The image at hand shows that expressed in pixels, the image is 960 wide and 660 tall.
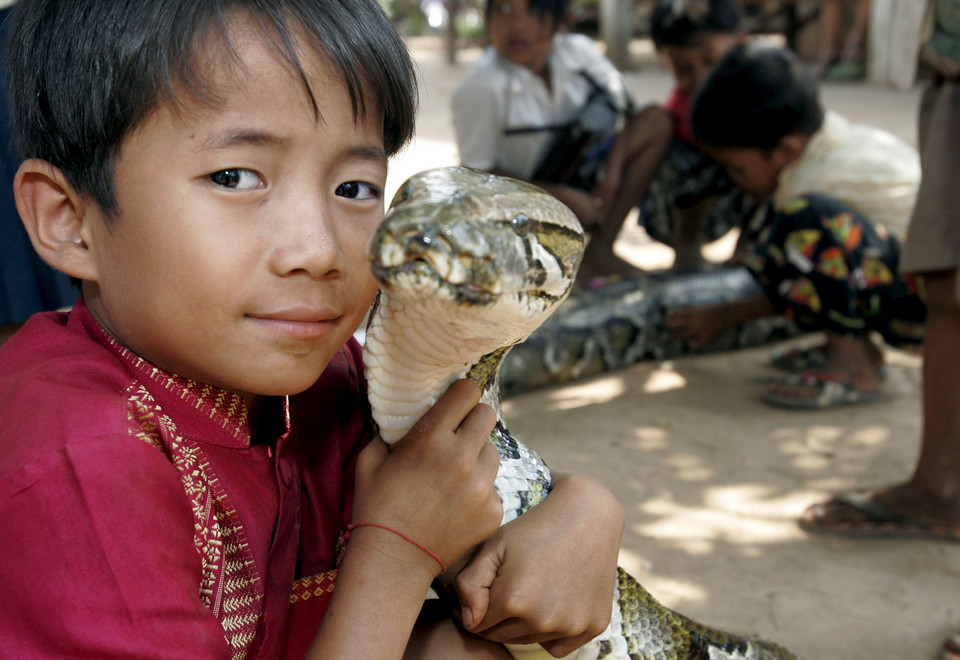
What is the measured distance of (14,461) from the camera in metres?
0.99

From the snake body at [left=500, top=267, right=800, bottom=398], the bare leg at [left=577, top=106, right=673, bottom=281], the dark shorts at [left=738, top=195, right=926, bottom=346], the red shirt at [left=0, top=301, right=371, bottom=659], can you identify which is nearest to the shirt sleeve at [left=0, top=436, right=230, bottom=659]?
the red shirt at [left=0, top=301, right=371, bottom=659]

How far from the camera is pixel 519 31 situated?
4.84 metres

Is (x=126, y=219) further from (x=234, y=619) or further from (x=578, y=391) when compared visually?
(x=578, y=391)

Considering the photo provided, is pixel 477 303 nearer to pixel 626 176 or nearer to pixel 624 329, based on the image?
pixel 624 329

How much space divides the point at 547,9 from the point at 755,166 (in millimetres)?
1502

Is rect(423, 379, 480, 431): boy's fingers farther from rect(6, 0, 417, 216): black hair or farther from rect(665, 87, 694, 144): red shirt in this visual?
rect(665, 87, 694, 144): red shirt

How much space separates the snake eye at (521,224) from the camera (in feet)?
3.75

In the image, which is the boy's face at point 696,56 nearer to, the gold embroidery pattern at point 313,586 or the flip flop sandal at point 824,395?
the flip flop sandal at point 824,395

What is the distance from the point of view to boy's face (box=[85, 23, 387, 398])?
1.16m

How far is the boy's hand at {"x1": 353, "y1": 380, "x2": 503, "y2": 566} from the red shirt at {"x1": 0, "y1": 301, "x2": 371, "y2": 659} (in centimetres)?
17

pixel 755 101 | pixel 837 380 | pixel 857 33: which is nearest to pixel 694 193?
pixel 755 101

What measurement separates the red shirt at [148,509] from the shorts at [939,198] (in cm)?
189

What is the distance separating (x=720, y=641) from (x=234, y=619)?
1.01 metres

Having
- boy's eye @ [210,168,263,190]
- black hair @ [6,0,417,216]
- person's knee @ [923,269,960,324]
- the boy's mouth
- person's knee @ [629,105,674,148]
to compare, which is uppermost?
black hair @ [6,0,417,216]
